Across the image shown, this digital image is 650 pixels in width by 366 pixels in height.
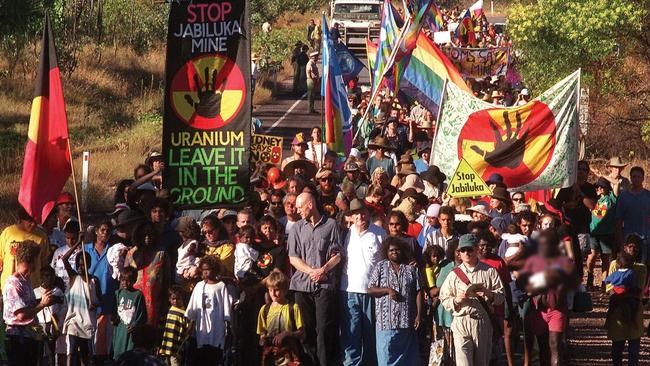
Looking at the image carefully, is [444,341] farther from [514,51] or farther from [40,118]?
[514,51]

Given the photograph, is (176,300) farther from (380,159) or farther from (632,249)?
(380,159)

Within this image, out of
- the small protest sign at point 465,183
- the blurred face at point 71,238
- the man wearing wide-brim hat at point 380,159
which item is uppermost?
the man wearing wide-brim hat at point 380,159

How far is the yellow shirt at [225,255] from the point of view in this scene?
1235cm

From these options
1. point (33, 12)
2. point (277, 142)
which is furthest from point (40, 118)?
point (33, 12)

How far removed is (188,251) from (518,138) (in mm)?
4703

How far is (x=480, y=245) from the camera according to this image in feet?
39.5

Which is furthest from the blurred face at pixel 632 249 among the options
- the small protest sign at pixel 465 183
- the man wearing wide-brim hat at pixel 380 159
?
the man wearing wide-brim hat at pixel 380 159

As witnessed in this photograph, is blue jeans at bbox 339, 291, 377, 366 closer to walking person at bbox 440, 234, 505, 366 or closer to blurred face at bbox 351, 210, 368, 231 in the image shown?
blurred face at bbox 351, 210, 368, 231

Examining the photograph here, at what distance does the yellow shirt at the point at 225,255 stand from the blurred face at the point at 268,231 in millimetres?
407

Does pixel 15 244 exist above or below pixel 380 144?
below

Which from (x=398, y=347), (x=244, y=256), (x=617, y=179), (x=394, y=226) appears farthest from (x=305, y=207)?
(x=617, y=179)

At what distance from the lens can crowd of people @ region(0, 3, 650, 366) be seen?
11.9m

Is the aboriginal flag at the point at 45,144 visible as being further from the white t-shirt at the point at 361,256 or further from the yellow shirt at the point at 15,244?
the white t-shirt at the point at 361,256

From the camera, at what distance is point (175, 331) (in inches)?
464
